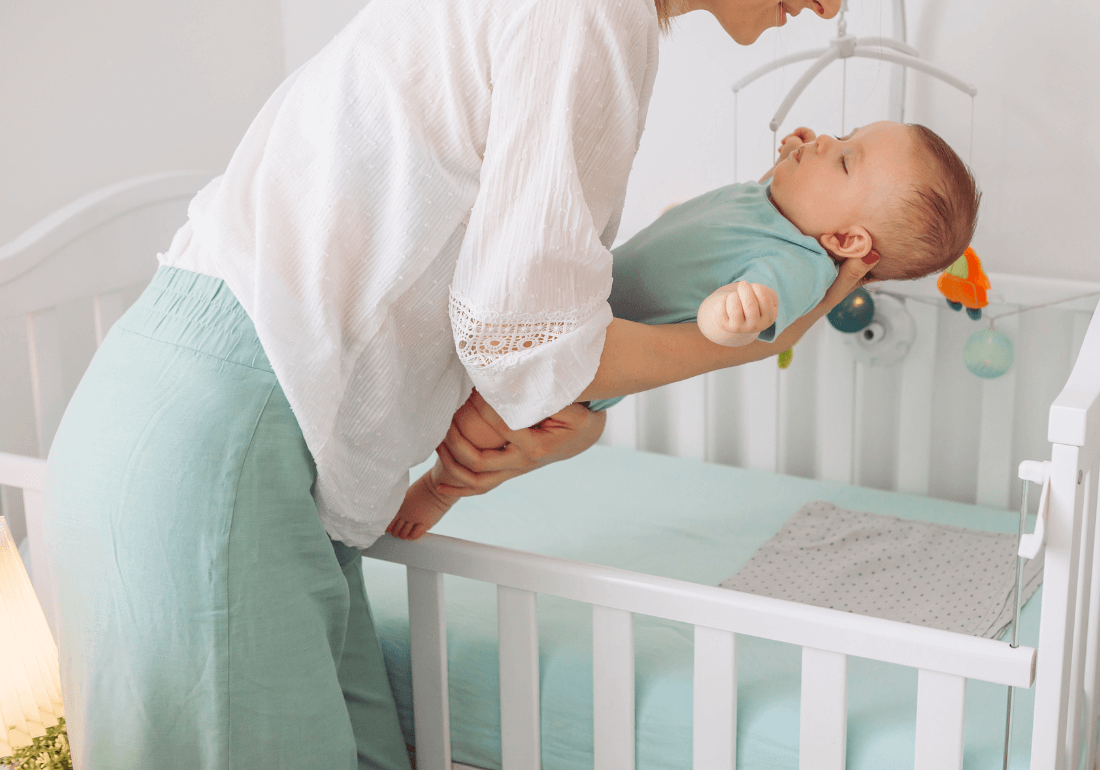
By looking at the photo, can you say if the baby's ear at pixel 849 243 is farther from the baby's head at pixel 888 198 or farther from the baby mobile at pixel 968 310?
the baby mobile at pixel 968 310

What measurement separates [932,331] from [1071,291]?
22 centimetres

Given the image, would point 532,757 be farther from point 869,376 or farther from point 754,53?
point 754,53

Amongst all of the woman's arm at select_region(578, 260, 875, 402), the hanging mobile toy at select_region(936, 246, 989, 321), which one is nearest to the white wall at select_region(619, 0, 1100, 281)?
the hanging mobile toy at select_region(936, 246, 989, 321)

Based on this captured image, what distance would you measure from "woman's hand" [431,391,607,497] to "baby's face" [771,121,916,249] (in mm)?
305

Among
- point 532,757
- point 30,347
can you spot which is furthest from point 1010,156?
point 30,347

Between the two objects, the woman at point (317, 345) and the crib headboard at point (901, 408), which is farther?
the crib headboard at point (901, 408)

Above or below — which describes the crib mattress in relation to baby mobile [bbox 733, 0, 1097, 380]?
below

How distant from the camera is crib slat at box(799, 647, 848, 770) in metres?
0.89

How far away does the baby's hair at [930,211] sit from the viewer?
39.9 inches

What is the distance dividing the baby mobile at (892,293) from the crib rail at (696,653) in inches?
19.0

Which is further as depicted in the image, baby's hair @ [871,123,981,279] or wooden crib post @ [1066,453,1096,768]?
baby's hair @ [871,123,981,279]

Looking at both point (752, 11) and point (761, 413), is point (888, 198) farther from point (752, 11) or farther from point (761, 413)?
point (761, 413)

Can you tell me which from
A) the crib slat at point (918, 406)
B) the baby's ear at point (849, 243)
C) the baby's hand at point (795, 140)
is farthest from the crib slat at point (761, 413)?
the baby's ear at point (849, 243)

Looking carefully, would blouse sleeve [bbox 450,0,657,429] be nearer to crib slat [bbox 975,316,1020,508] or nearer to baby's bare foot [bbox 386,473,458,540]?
baby's bare foot [bbox 386,473,458,540]
